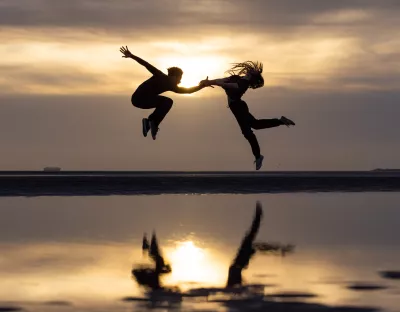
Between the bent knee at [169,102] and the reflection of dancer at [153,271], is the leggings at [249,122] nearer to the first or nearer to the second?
the bent knee at [169,102]

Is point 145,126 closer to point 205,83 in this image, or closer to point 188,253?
point 205,83

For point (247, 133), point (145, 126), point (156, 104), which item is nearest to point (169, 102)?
point (156, 104)

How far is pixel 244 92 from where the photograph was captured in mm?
18656

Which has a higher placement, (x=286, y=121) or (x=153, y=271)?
(x=286, y=121)

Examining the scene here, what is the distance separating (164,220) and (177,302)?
18.4 m

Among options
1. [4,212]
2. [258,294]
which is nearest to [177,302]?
[258,294]

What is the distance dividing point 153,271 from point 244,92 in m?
4.25

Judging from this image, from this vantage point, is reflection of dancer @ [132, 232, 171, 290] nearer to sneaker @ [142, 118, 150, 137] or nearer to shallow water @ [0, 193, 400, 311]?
shallow water @ [0, 193, 400, 311]

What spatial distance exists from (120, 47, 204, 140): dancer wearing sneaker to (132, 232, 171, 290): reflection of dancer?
275 centimetres

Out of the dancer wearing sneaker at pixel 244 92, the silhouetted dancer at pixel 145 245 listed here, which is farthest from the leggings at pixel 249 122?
the silhouetted dancer at pixel 145 245

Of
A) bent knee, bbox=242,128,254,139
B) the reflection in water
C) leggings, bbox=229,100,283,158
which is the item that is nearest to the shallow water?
the reflection in water

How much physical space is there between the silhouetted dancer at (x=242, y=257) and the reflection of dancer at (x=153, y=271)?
53.8 inches

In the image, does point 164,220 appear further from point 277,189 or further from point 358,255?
point 277,189

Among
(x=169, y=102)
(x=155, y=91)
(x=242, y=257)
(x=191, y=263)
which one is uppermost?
(x=169, y=102)
